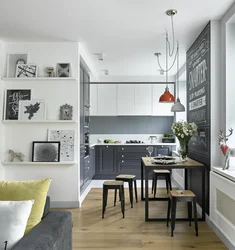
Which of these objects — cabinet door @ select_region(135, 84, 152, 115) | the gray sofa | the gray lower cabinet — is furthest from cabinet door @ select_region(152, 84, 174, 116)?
the gray sofa

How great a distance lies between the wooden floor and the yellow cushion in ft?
3.86

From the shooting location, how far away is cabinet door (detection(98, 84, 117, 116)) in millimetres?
6852

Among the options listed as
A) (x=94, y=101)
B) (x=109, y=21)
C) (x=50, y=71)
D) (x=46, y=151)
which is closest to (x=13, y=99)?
(x=50, y=71)

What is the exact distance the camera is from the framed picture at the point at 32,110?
165 inches

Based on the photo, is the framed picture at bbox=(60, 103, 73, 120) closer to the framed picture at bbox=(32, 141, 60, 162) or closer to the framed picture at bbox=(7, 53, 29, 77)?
the framed picture at bbox=(32, 141, 60, 162)

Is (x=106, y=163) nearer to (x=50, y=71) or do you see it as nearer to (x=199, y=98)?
(x=50, y=71)

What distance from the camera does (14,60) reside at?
169 inches

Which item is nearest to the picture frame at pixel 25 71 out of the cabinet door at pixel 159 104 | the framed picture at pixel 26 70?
the framed picture at pixel 26 70

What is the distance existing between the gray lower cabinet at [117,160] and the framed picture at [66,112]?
8.02ft

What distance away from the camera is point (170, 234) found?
10.5 feet

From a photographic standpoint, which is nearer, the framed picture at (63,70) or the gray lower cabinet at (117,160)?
the framed picture at (63,70)

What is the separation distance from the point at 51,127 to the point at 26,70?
3.33ft

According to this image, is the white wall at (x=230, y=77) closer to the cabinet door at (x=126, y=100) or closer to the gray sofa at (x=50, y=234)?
the gray sofa at (x=50, y=234)

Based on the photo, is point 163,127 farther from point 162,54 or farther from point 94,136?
point 162,54
